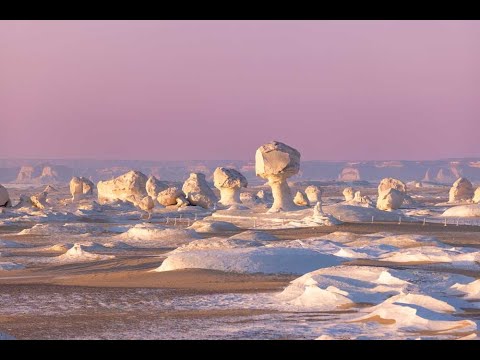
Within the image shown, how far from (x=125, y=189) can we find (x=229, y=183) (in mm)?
15869

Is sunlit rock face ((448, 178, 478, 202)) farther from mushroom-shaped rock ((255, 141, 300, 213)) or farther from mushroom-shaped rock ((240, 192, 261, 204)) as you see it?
mushroom-shaped rock ((255, 141, 300, 213))

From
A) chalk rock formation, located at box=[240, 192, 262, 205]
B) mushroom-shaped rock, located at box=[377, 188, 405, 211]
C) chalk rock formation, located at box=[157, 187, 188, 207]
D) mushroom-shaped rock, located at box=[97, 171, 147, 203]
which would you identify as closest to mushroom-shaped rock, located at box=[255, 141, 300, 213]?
mushroom-shaped rock, located at box=[377, 188, 405, 211]

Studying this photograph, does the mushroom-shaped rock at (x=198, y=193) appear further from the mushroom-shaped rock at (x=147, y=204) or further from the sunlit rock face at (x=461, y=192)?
the sunlit rock face at (x=461, y=192)

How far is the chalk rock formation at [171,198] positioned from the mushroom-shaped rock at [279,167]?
16.8 m

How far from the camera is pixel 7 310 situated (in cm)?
1500

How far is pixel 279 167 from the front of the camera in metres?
46.0

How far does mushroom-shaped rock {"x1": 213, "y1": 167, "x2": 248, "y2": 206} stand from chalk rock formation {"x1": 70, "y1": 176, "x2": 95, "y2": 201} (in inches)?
1135

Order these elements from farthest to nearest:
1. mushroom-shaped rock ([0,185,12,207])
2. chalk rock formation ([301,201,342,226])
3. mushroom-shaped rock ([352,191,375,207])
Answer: mushroom-shaped rock ([0,185,12,207]), mushroom-shaped rock ([352,191,375,207]), chalk rock formation ([301,201,342,226])

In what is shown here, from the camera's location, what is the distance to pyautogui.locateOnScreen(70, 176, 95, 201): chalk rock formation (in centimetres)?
8825

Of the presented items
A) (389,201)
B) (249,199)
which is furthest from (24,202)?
(389,201)

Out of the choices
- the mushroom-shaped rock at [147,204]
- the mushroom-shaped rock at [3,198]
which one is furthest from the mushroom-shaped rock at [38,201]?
the mushroom-shaped rock at [147,204]

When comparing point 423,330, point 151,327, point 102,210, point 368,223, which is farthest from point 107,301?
point 102,210

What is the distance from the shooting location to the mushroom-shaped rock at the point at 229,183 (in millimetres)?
61938
